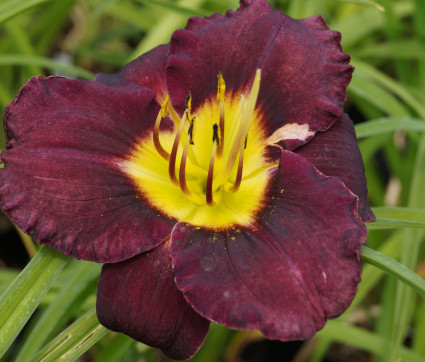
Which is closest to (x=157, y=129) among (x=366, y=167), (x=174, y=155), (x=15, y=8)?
(x=174, y=155)

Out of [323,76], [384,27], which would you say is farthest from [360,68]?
[323,76]

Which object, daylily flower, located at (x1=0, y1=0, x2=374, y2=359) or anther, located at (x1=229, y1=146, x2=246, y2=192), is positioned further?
anther, located at (x1=229, y1=146, x2=246, y2=192)

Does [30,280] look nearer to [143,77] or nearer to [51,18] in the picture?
[143,77]

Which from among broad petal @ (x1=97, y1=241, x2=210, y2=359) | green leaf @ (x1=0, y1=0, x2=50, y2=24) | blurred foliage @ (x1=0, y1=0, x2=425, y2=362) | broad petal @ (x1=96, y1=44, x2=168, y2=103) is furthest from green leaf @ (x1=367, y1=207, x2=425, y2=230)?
green leaf @ (x1=0, y1=0, x2=50, y2=24)

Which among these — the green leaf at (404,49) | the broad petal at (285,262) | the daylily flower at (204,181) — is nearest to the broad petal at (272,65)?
the daylily flower at (204,181)

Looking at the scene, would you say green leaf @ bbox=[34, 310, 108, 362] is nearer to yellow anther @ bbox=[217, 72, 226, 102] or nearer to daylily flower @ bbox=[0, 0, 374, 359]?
daylily flower @ bbox=[0, 0, 374, 359]

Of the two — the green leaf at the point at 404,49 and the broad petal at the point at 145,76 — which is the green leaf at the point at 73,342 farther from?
the green leaf at the point at 404,49
